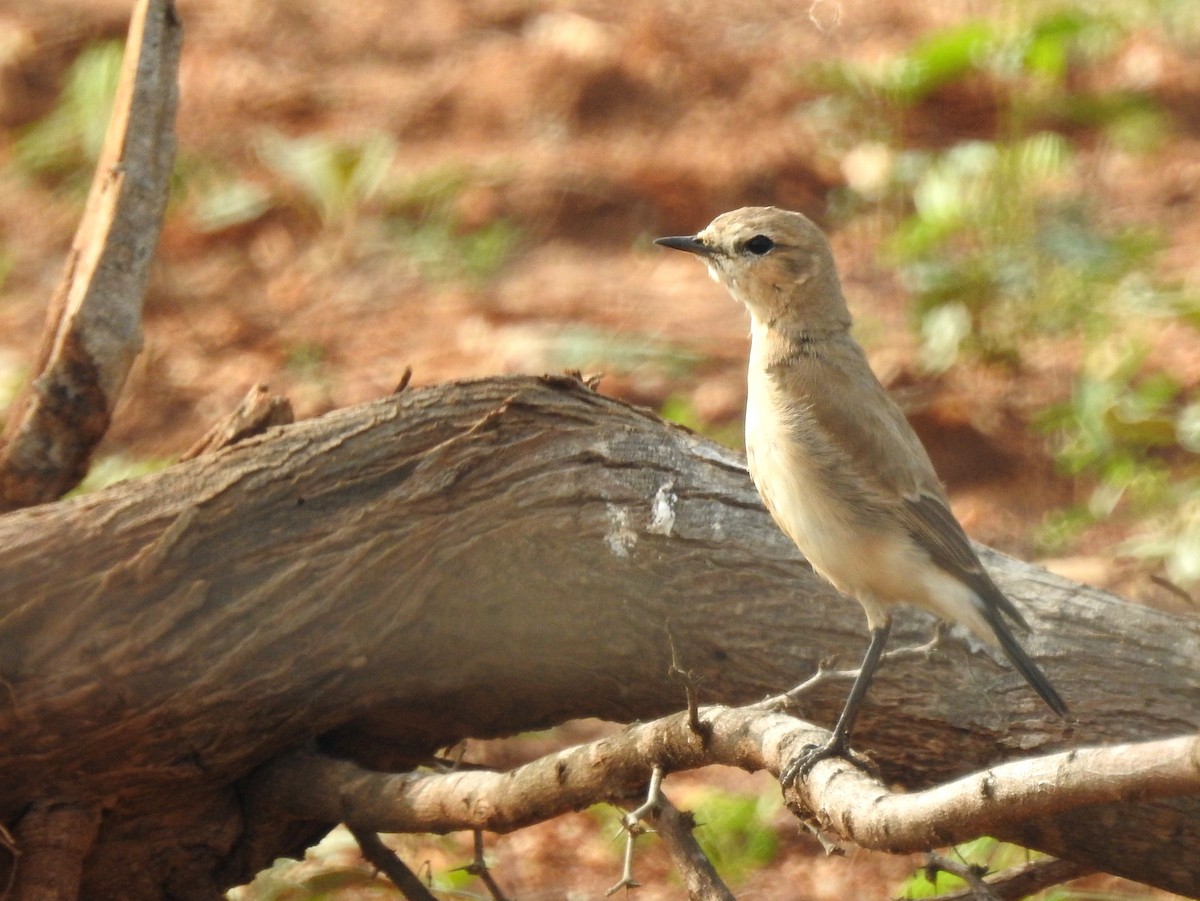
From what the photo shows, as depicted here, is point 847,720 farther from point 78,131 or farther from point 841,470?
point 78,131

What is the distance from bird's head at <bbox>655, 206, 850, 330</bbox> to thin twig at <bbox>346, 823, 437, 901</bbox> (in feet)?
6.11

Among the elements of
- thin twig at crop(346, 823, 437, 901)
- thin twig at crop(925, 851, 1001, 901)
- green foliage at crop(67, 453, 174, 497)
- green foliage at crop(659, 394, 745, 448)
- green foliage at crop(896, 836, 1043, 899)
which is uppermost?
thin twig at crop(925, 851, 1001, 901)

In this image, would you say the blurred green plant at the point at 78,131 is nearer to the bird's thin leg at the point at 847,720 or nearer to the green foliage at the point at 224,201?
the green foliage at the point at 224,201

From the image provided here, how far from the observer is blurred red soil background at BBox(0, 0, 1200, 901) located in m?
7.43

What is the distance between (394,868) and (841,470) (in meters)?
1.65

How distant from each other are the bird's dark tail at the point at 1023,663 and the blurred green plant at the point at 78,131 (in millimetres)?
6356

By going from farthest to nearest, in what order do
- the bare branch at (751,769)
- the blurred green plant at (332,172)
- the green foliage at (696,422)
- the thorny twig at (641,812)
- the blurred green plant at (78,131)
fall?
the blurred green plant at (78,131) < the blurred green plant at (332,172) < the green foliage at (696,422) < the thorny twig at (641,812) < the bare branch at (751,769)

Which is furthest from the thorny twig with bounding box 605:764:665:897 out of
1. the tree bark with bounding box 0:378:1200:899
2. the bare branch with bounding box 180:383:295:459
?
the bare branch with bounding box 180:383:295:459

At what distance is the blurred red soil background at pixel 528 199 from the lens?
24.4 ft

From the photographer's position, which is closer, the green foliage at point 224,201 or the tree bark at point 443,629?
the tree bark at point 443,629

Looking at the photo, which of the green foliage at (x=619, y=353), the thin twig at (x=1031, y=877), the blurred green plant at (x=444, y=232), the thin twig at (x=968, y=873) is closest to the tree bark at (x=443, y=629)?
the thin twig at (x=1031, y=877)

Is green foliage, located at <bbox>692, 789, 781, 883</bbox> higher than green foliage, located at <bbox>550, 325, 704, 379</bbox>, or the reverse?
green foliage, located at <bbox>550, 325, 704, 379</bbox>

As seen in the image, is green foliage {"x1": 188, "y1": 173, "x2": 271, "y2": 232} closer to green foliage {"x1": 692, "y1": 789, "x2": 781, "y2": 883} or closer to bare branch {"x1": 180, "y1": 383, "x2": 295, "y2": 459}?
bare branch {"x1": 180, "y1": 383, "x2": 295, "y2": 459}

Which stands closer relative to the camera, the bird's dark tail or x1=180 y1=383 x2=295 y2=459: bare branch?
the bird's dark tail
